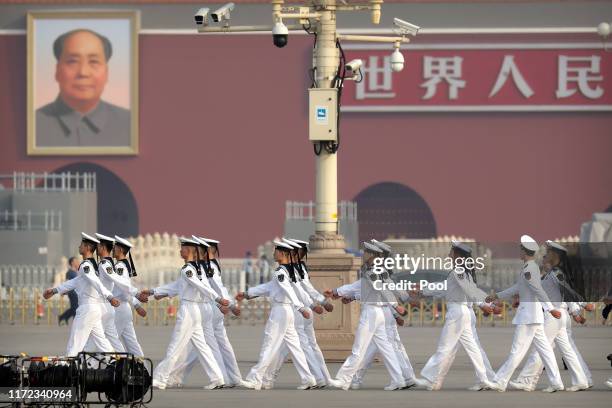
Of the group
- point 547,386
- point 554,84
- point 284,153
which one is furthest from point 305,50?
point 547,386

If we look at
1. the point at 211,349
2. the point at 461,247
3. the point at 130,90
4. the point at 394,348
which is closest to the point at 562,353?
the point at 461,247

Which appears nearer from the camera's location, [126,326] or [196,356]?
[196,356]

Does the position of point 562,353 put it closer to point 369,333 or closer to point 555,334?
point 555,334

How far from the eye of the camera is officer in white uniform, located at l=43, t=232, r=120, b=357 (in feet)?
59.0

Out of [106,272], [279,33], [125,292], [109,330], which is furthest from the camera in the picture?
[279,33]

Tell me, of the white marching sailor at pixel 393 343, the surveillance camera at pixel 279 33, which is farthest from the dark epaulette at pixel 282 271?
the surveillance camera at pixel 279 33

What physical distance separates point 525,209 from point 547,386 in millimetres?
26748

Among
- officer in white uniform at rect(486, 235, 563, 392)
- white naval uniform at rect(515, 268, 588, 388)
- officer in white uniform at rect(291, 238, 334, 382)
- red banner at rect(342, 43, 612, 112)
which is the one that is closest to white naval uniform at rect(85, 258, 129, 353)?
officer in white uniform at rect(291, 238, 334, 382)

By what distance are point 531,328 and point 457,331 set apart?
75 cm

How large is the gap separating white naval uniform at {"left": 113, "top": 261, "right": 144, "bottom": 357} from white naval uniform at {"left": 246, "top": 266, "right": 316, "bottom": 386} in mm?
1253

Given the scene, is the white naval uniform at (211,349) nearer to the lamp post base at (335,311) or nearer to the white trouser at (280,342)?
the white trouser at (280,342)

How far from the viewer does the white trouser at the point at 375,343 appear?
60.0ft

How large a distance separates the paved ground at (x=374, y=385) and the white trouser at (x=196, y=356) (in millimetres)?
205

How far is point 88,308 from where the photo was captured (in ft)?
59.4
